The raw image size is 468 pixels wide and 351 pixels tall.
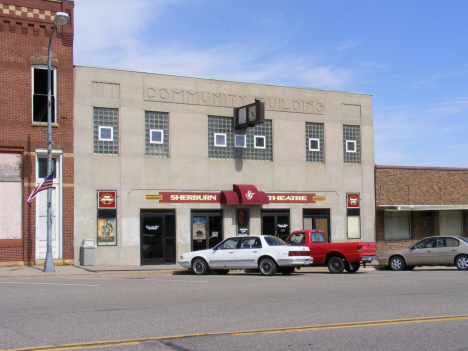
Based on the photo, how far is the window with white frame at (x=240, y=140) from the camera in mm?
27125

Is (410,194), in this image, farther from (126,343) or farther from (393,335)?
(126,343)

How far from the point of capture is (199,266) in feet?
67.0

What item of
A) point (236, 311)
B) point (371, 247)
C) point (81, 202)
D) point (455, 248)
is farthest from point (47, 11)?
point (455, 248)

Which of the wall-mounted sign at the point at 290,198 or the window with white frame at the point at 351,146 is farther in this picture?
the window with white frame at the point at 351,146

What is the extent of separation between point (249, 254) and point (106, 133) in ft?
30.2

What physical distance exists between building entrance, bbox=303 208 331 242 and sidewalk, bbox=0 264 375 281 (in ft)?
16.4

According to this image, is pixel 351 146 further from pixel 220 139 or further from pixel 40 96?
pixel 40 96

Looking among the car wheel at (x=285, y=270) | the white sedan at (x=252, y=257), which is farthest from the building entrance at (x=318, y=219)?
the car wheel at (x=285, y=270)

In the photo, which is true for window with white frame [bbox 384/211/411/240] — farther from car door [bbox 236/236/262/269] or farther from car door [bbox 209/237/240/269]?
car door [bbox 209/237/240/269]

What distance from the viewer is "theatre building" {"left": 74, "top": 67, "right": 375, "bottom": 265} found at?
24.3 meters

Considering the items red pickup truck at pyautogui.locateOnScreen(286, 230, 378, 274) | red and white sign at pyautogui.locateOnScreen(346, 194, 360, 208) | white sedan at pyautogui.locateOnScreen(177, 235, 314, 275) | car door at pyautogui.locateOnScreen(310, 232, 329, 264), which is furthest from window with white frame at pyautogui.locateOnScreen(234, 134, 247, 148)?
white sedan at pyautogui.locateOnScreen(177, 235, 314, 275)

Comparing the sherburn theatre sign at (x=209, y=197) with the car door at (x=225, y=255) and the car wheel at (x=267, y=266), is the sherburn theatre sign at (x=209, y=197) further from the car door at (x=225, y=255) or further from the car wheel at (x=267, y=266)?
the car wheel at (x=267, y=266)

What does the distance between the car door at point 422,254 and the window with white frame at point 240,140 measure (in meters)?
9.25

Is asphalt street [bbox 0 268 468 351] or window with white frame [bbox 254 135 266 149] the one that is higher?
window with white frame [bbox 254 135 266 149]
